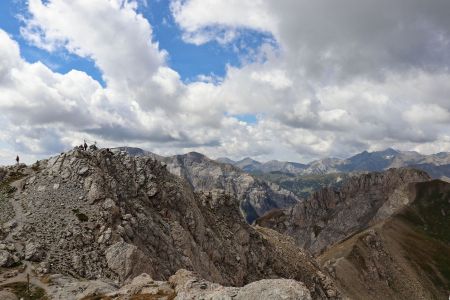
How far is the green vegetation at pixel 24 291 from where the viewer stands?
46403 mm

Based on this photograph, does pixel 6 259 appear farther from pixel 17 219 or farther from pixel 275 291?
pixel 275 291

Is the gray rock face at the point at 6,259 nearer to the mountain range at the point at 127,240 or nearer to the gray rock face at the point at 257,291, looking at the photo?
the mountain range at the point at 127,240

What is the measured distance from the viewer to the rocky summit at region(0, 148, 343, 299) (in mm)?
48844

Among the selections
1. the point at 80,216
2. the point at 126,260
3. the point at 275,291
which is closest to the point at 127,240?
the point at 126,260

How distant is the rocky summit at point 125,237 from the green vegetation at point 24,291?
0.80 ft

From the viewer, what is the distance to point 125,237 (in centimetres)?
6512

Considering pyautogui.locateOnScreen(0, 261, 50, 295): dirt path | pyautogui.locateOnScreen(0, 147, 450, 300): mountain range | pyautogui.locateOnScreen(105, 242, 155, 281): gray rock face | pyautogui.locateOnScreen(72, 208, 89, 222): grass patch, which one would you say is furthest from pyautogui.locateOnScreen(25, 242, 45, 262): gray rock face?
pyautogui.locateOnScreen(105, 242, 155, 281): gray rock face

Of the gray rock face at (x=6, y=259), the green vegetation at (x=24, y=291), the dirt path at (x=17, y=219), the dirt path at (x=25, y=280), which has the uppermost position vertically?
the dirt path at (x=17, y=219)

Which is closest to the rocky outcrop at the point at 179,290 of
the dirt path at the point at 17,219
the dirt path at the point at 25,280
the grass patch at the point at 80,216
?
the dirt path at the point at 25,280

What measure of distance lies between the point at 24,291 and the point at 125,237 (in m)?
19.5

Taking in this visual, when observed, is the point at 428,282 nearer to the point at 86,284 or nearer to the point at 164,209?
the point at 164,209

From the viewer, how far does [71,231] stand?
6191 centimetres

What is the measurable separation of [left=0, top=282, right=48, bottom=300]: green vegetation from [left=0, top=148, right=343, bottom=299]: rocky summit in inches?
9.6

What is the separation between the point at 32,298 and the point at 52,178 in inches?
1183
